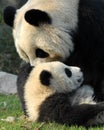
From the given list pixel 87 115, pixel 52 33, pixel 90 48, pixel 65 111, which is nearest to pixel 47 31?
pixel 52 33

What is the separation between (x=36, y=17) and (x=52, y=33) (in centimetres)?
28

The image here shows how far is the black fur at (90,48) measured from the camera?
Result: 19.4ft

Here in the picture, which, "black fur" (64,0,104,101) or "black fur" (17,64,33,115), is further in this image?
"black fur" (64,0,104,101)

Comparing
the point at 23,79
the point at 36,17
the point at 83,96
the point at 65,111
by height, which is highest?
the point at 36,17

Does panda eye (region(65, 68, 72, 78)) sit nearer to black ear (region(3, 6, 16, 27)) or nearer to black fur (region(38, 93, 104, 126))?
black fur (region(38, 93, 104, 126))

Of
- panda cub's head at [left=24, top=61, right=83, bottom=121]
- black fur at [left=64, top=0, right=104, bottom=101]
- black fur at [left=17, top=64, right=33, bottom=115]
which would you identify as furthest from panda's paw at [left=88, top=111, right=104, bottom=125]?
black fur at [left=17, top=64, right=33, bottom=115]

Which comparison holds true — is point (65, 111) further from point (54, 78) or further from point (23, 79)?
point (23, 79)

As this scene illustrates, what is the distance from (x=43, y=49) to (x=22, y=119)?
90cm

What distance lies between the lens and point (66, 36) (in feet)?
19.1

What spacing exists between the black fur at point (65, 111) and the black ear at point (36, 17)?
3.39 feet

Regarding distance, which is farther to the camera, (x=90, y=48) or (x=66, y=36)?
(x=90, y=48)

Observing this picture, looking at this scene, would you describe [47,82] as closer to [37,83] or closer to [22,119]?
[37,83]

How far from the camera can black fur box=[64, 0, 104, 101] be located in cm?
591

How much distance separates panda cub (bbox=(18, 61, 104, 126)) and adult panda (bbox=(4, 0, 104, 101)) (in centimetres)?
34
